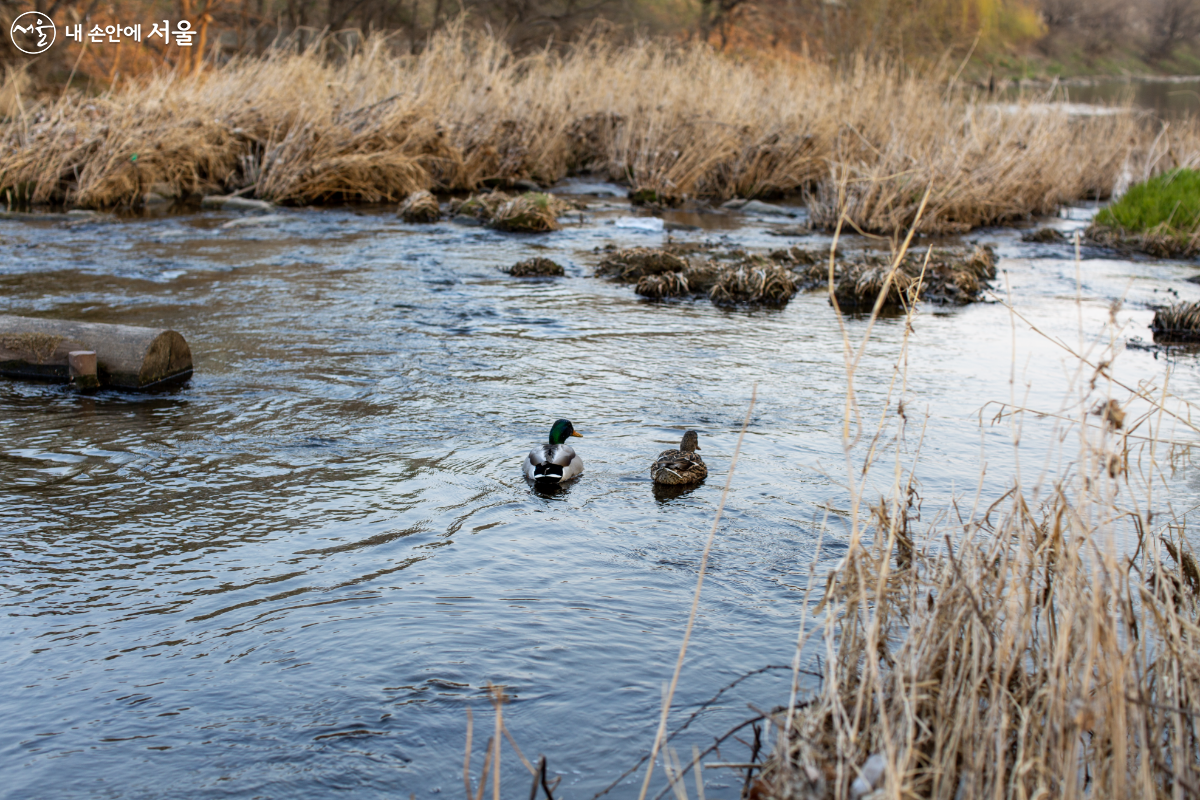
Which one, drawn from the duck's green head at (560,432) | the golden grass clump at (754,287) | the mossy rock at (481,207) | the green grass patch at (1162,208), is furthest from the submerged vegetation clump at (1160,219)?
the duck's green head at (560,432)

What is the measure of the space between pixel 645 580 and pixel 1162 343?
7824 mm

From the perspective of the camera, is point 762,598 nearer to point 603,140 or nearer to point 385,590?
point 385,590

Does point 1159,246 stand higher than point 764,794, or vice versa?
point 1159,246

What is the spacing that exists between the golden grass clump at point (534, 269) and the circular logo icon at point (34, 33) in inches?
652

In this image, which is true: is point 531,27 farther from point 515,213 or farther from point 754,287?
point 754,287

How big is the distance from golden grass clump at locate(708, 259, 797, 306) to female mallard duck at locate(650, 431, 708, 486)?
19.2 ft

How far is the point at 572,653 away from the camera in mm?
4203

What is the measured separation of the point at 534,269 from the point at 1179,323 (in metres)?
7.15

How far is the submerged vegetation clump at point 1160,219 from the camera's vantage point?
15820 millimetres

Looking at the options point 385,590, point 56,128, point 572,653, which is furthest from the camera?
point 56,128

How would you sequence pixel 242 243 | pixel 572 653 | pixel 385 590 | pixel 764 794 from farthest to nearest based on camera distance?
pixel 242 243 < pixel 385 590 < pixel 572 653 < pixel 764 794

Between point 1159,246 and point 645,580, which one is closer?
point 645,580

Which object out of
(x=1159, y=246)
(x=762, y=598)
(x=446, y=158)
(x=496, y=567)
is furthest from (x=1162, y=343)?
(x=446, y=158)

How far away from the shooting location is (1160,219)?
52.9 ft
